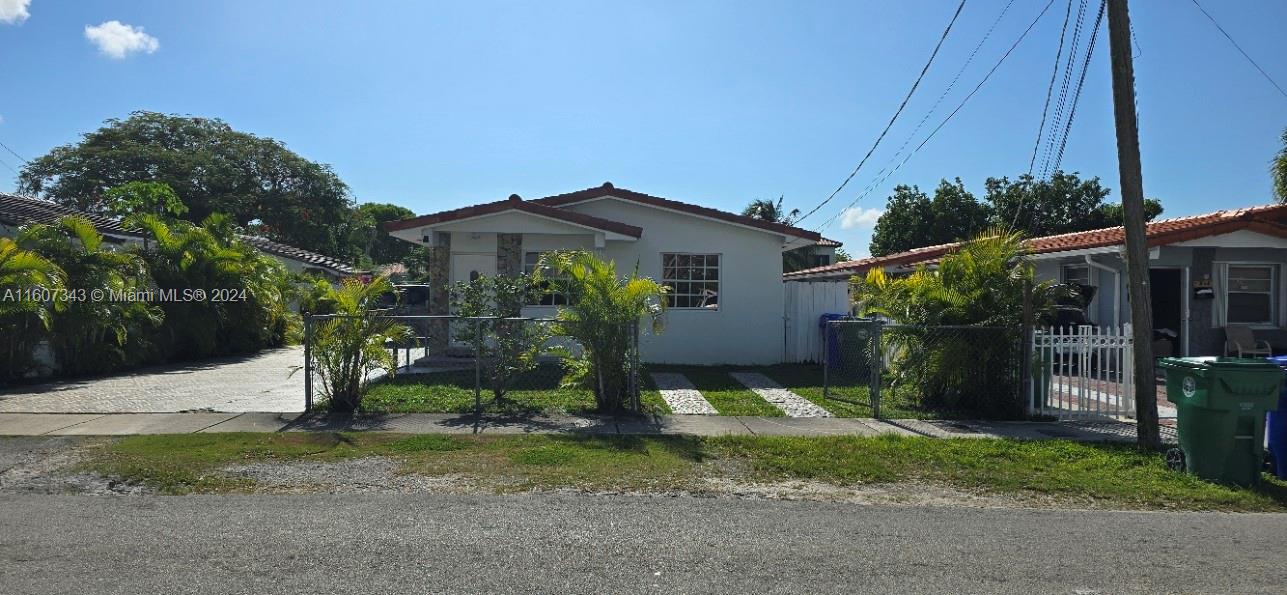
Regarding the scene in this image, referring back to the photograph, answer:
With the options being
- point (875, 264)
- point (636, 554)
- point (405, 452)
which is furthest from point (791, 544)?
point (875, 264)

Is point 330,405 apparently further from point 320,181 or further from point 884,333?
point 320,181

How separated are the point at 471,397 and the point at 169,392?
4.52m

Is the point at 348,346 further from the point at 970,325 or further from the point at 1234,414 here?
the point at 1234,414

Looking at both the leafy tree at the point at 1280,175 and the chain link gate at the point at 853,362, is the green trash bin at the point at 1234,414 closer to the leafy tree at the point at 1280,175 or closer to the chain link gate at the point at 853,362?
the chain link gate at the point at 853,362

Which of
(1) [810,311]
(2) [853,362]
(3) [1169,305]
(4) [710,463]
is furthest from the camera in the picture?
(1) [810,311]

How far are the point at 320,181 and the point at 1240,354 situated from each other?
42023 mm

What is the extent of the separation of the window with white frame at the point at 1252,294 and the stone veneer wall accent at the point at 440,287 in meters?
14.5

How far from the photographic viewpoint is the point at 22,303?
11516 millimetres

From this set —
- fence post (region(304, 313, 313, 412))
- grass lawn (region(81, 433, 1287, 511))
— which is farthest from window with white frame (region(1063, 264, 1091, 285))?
fence post (region(304, 313, 313, 412))

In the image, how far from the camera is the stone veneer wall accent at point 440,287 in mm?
14812

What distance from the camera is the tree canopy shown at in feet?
121

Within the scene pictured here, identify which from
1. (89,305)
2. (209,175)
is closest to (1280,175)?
(89,305)

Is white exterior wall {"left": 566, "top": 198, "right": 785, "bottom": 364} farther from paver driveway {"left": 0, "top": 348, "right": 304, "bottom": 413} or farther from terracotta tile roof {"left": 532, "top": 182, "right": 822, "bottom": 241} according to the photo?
paver driveway {"left": 0, "top": 348, "right": 304, "bottom": 413}

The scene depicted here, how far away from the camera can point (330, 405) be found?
9.71 meters
